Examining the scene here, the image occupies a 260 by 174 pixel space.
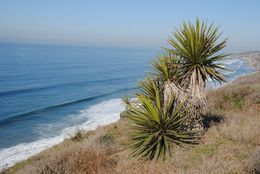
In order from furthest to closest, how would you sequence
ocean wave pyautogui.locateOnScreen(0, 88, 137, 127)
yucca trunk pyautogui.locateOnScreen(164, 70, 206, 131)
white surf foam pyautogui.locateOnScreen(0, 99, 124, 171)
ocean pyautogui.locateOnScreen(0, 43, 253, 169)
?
ocean wave pyautogui.locateOnScreen(0, 88, 137, 127), ocean pyautogui.locateOnScreen(0, 43, 253, 169), white surf foam pyautogui.locateOnScreen(0, 99, 124, 171), yucca trunk pyautogui.locateOnScreen(164, 70, 206, 131)

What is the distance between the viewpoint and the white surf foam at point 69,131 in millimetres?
16748

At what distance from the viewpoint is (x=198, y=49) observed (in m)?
8.51

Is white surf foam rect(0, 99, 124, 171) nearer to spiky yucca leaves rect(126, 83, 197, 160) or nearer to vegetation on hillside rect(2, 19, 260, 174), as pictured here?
vegetation on hillside rect(2, 19, 260, 174)

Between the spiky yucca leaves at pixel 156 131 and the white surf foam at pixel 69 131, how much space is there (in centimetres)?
1031

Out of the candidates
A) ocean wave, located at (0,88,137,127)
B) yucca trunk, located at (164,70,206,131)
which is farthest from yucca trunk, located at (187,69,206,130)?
ocean wave, located at (0,88,137,127)

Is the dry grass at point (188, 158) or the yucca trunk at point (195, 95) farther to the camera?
the yucca trunk at point (195, 95)

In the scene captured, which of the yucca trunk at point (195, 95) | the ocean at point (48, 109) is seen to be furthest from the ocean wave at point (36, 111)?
the yucca trunk at point (195, 95)

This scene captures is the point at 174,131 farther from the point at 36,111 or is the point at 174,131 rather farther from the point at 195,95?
the point at 36,111

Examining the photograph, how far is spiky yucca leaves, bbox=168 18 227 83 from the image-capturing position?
28.0 ft

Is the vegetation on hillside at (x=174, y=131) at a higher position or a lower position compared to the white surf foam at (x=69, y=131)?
higher

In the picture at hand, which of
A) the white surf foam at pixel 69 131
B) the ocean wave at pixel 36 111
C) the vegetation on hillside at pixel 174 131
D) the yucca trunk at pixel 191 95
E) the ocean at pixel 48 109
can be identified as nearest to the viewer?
the vegetation on hillside at pixel 174 131

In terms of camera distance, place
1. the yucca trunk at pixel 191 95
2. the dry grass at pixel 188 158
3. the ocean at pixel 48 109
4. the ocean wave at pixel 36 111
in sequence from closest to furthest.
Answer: the dry grass at pixel 188 158, the yucca trunk at pixel 191 95, the ocean at pixel 48 109, the ocean wave at pixel 36 111

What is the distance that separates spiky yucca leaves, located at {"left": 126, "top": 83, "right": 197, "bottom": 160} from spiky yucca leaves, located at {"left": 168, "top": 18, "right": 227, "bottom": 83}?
137cm

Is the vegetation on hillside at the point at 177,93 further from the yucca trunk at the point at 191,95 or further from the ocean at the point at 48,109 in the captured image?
the ocean at the point at 48,109
